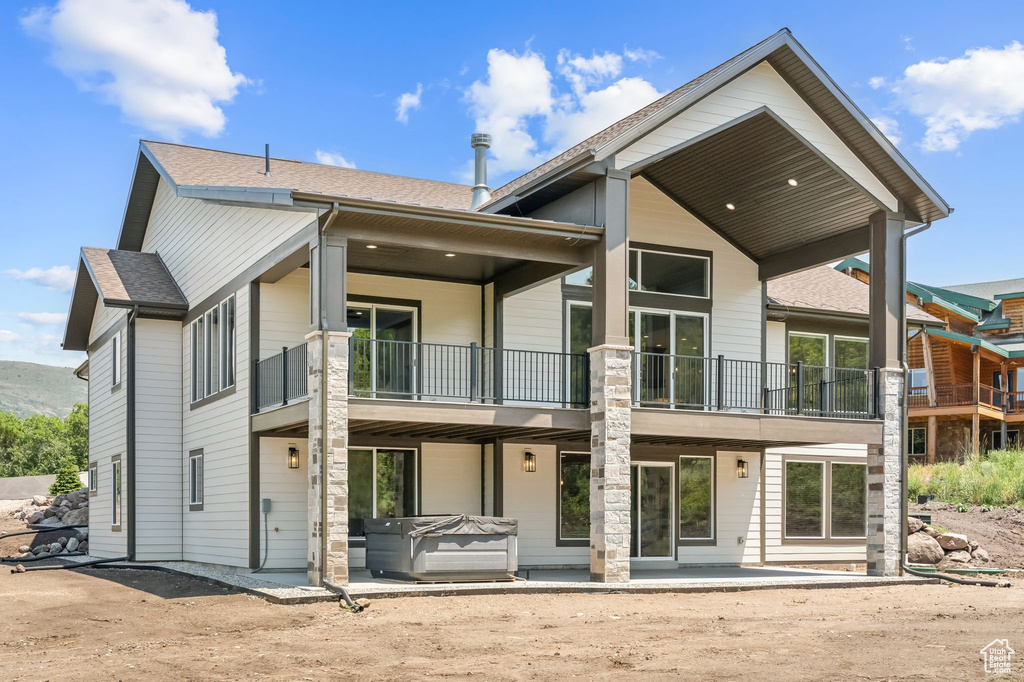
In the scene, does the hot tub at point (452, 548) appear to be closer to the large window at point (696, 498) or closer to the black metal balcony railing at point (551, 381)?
the black metal balcony railing at point (551, 381)

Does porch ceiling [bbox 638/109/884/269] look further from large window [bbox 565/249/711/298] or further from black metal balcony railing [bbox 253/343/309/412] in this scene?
black metal balcony railing [bbox 253/343/309/412]

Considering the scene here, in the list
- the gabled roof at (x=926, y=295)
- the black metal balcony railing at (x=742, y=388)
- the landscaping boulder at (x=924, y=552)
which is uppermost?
the gabled roof at (x=926, y=295)

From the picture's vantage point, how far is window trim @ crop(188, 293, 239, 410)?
17250 millimetres

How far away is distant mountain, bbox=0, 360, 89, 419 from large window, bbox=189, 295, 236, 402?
174 metres

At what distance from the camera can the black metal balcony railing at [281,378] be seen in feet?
50.1

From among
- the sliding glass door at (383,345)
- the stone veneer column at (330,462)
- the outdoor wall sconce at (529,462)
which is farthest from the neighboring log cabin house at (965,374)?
the stone veneer column at (330,462)

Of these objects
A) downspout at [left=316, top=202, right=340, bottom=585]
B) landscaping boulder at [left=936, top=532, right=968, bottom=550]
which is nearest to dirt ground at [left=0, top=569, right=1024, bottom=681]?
downspout at [left=316, top=202, right=340, bottom=585]

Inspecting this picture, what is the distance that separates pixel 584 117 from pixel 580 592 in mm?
31512

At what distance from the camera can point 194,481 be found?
62.3 ft

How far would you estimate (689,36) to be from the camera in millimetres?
20203

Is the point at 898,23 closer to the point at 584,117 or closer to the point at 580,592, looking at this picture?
the point at 580,592

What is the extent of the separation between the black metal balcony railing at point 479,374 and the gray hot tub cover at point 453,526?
2373 millimetres

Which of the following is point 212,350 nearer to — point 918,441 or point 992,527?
point 992,527

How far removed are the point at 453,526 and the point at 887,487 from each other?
719cm
